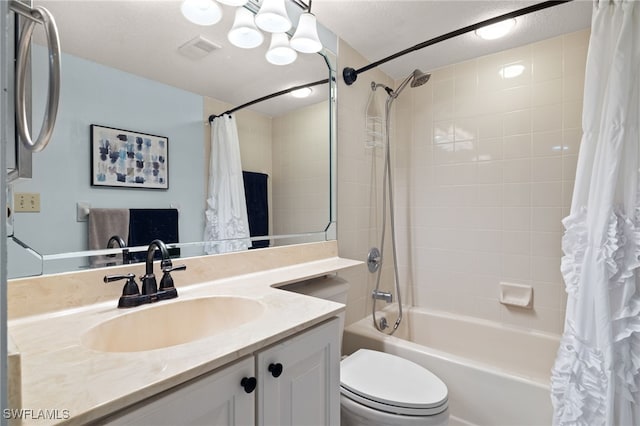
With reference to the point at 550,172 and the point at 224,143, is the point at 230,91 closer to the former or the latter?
the point at 224,143

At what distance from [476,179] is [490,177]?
0.08 metres

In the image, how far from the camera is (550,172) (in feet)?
5.87

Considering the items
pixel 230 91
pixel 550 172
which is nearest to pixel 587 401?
pixel 550 172

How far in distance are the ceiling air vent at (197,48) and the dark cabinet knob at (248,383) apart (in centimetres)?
111

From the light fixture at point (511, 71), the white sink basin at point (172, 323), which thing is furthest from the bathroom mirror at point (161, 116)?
the light fixture at point (511, 71)

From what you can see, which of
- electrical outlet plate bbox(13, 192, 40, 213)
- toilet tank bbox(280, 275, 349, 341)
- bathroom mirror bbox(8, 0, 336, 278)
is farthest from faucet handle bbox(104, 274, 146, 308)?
toilet tank bbox(280, 275, 349, 341)

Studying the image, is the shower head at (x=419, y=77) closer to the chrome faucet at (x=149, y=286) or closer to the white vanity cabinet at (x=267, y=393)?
the white vanity cabinet at (x=267, y=393)

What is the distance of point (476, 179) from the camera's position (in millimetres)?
2025

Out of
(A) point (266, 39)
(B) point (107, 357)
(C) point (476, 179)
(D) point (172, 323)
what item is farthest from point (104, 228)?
(C) point (476, 179)

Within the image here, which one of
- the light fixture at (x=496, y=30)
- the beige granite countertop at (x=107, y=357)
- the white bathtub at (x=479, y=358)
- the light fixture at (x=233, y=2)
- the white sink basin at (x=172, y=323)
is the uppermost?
the light fixture at (x=496, y=30)

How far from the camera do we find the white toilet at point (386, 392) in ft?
3.51

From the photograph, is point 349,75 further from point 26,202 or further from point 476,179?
point 26,202

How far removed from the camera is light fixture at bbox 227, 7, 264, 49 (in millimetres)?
1244

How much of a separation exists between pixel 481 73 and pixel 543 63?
0.33 metres
